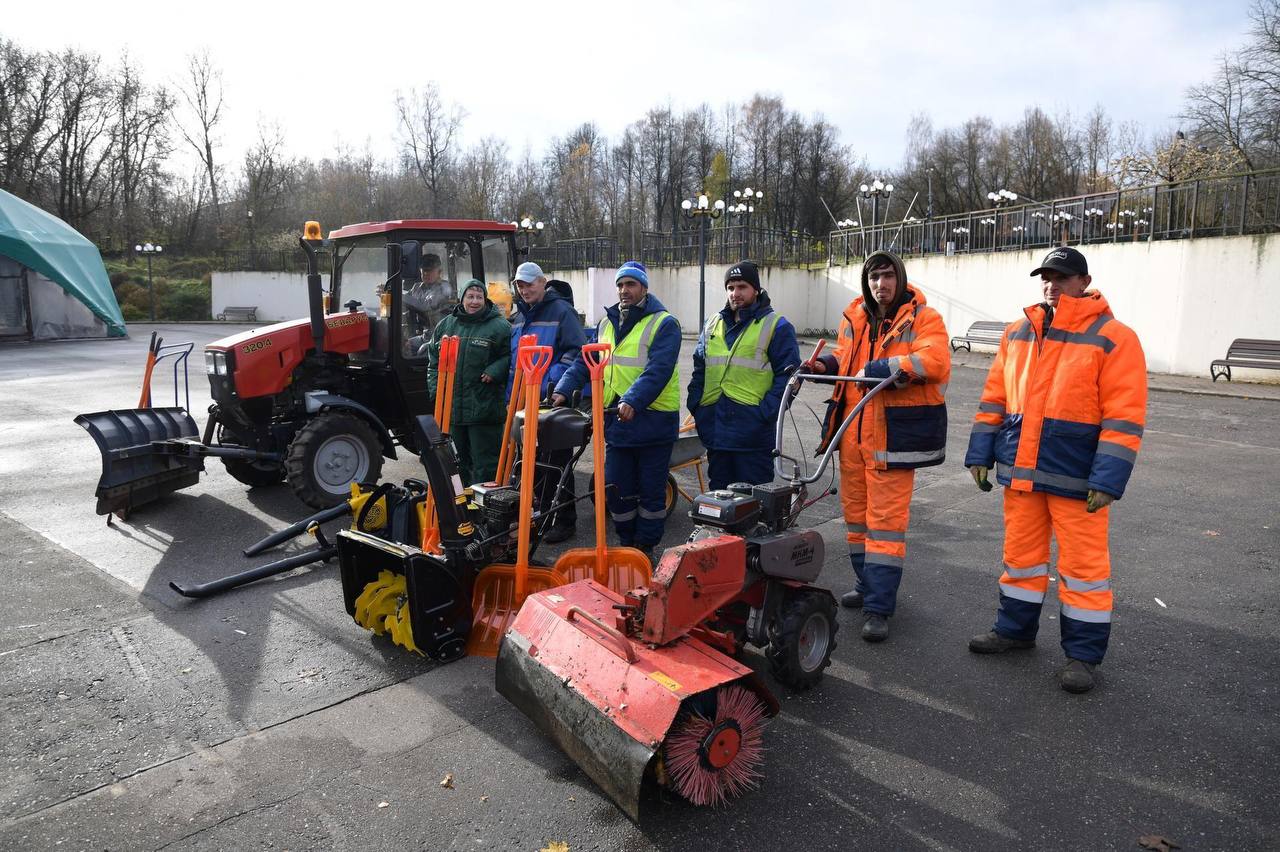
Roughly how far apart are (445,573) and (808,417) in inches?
332

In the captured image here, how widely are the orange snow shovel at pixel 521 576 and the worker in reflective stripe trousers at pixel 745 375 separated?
4.04 feet

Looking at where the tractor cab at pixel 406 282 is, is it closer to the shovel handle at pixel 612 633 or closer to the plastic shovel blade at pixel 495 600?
the plastic shovel blade at pixel 495 600

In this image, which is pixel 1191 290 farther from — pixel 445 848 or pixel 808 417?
pixel 445 848

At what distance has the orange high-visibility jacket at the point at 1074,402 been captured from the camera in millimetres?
3521

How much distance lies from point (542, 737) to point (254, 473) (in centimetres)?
500

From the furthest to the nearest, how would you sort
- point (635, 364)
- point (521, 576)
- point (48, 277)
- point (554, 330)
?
point (48, 277)
point (554, 330)
point (635, 364)
point (521, 576)

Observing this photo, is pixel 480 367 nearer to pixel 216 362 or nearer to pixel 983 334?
pixel 216 362

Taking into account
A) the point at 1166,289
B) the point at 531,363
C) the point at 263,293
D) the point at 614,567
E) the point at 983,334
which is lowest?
the point at 614,567

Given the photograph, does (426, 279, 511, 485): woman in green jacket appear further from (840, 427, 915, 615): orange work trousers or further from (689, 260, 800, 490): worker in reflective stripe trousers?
(840, 427, 915, 615): orange work trousers

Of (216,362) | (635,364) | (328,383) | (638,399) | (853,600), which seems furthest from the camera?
(328,383)

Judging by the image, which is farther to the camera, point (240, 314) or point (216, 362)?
point (240, 314)

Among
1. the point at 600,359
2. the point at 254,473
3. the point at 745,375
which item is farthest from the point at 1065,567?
the point at 254,473

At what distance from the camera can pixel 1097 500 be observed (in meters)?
3.54

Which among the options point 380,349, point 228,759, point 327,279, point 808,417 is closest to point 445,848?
point 228,759
